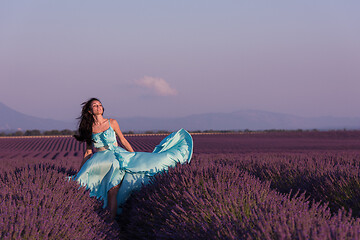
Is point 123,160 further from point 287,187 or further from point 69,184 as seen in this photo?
point 287,187

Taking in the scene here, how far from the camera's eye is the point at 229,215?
119 inches

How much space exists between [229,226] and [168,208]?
123cm

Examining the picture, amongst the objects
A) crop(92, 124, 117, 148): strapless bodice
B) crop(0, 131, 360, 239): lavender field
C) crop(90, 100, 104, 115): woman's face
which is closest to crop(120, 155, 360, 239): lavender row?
crop(0, 131, 360, 239): lavender field

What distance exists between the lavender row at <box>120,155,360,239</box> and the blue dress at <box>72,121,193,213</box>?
487mm

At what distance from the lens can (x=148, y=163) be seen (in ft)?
18.2

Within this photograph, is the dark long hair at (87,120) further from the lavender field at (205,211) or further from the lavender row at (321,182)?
the lavender row at (321,182)

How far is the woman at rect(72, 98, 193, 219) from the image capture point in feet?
18.1

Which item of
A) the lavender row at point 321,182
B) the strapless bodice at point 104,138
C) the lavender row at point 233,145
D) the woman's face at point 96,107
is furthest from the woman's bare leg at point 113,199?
the lavender row at point 233,145

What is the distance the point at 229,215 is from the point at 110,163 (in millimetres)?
2850

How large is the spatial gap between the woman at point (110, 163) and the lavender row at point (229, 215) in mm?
506

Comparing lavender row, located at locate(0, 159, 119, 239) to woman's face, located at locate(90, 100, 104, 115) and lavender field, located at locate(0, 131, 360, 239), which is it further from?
woman's face, located at locate(90, 100, 104, 115)

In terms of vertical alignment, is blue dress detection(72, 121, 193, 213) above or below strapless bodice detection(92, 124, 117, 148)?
below

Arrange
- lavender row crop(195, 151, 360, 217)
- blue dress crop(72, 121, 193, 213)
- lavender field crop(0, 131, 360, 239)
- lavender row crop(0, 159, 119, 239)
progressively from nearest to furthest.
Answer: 1. lavender field crop(0, 131, 360, 239)
2. lavender row crop(0, 159, 119, 239)
3. lavender row crop(195, 151, 360, 217)
4. blue dress crop(72, 121, 193, 213)

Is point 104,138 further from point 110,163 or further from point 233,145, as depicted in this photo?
point 233,145
